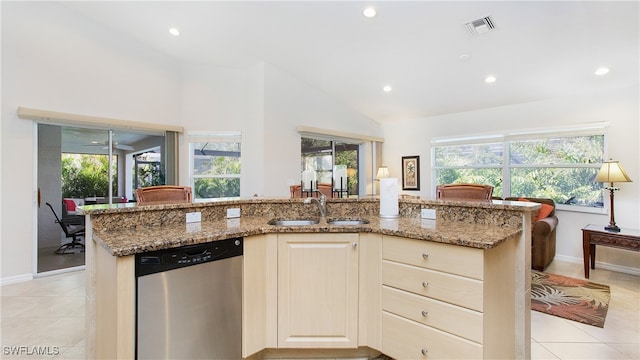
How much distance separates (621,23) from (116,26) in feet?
19.7

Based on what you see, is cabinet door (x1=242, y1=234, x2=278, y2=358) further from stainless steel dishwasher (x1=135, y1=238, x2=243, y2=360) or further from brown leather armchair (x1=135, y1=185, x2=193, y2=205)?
brown leather armchair (x1=135, y1=185, x2=193, y2=205)

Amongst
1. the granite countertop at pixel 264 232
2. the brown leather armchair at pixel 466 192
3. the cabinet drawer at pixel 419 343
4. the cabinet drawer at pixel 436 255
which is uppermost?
the brown leather armchair at pixel 466 192

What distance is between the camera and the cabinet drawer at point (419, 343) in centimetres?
153

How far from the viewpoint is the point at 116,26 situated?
Result: 13.7ft

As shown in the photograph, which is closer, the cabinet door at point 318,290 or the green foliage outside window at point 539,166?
the cabinet door at point 318,290

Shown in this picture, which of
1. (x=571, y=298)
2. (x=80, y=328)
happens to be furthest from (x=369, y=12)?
(x=80, y=328)

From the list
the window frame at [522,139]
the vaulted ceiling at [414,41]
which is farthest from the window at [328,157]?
the window frame at [522,139]

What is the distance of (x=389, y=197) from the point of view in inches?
89.2

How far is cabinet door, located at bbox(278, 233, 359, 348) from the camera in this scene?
1.86 m

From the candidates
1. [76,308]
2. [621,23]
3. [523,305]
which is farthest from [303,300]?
[621,23]

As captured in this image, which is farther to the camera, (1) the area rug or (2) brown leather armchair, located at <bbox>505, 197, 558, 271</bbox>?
(2) brown leather armchair, located at <bbox>505, 197, 558, 271</bbox>

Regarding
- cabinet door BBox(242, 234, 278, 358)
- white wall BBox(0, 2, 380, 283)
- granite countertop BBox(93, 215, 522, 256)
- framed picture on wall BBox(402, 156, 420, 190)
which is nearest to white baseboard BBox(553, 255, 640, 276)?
framed picture on wall BBox(402, 156, 420, 190)

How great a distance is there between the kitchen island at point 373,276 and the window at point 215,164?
3.21 m

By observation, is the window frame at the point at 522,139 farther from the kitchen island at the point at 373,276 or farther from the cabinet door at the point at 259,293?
the cabinet door at the point at 259,293
